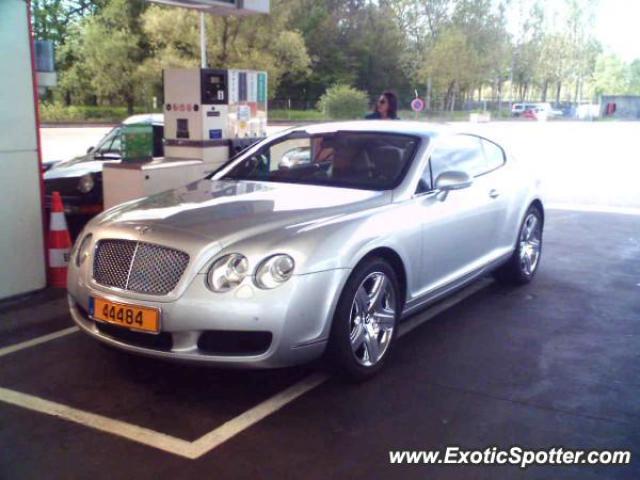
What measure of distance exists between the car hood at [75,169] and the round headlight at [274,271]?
497 cm

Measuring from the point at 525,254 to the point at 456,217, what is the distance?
68.4 inches

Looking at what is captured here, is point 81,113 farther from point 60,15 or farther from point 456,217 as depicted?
point 456,217

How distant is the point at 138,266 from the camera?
12.1ft

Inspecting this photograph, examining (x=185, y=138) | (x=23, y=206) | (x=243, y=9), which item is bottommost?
(x=23, y=206)

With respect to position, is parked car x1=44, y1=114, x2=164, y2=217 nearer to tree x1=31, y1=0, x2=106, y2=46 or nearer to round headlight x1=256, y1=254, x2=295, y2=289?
round headlight x1=256, y1=254, x2=295, y2=289

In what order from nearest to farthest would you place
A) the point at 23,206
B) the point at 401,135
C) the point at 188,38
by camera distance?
the point at 401,135 < the point at 23,206 < the point at 188,38

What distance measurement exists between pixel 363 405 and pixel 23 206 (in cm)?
370

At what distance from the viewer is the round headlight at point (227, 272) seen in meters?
3.48

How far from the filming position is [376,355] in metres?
4.12

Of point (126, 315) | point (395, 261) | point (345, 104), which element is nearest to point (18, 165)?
point (126, 315)

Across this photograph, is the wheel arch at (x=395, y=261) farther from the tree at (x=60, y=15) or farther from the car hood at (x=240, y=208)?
the tree at (x=60, y=15)

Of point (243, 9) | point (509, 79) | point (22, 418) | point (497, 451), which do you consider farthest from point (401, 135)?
point (509, 79)

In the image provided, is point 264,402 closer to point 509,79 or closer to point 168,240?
point 168,240

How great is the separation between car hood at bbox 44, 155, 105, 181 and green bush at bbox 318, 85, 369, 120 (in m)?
30.1
